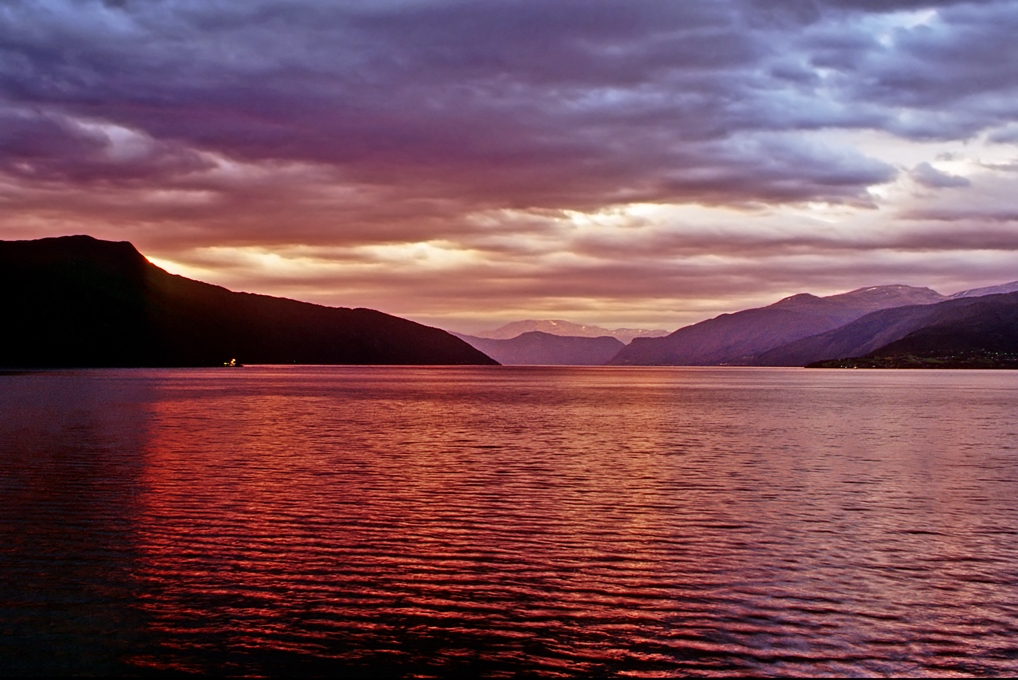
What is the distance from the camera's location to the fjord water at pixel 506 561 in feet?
60.1

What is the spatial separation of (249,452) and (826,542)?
138 feet

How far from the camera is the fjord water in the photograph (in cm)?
1833

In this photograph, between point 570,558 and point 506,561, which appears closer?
point 506,561

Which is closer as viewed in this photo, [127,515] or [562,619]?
[562,619]

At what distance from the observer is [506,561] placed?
2689cm

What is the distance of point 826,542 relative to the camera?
30.2 meters

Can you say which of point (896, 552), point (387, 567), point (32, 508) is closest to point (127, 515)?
point (32, 508)

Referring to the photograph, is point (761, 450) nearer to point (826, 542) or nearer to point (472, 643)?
point (826, 542)

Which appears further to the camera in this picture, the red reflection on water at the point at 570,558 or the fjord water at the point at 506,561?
the red reflection on water at the point at 570,558

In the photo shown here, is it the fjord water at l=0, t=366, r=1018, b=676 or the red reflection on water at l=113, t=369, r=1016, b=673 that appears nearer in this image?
the fjord water at l=0, t=366, r=1018, b=676

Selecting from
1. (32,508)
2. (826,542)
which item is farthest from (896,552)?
(32,508)

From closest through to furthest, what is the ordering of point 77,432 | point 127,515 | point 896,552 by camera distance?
point 896,552 → point 127,515 → point 77,432

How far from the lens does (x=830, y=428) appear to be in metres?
87.8

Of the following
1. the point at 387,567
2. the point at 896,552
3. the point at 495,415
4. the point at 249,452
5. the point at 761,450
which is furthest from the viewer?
the point at 495,415
